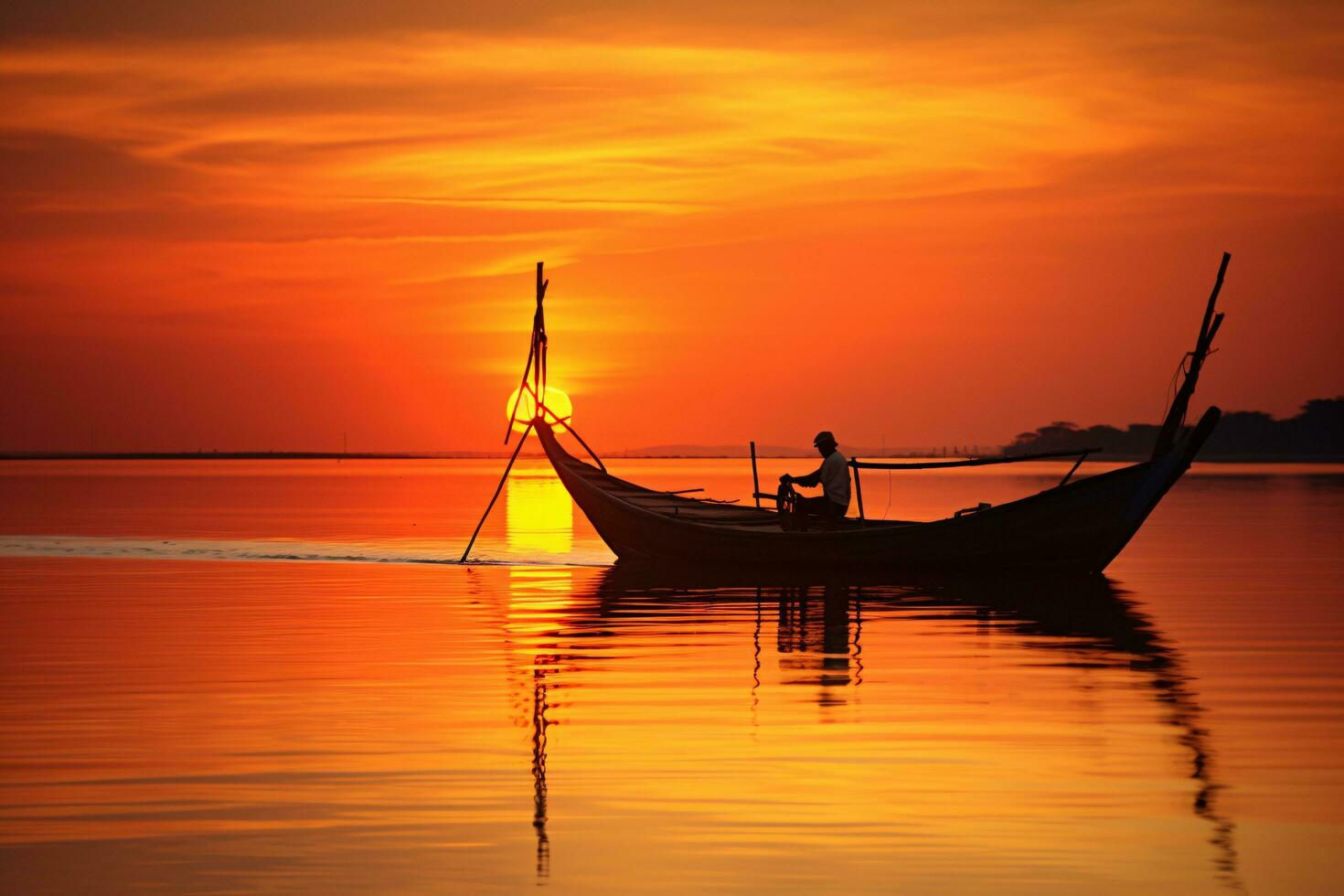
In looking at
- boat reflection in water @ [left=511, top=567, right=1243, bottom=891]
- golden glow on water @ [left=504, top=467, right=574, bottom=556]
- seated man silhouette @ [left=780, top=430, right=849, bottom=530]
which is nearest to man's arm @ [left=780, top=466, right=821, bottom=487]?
seated man silhouette @ [left=780, top=430, right=849, bottom=530]

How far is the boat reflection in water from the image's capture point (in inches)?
462

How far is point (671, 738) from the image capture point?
11.7 metres

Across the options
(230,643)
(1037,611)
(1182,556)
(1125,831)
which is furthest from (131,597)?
(1182,556)

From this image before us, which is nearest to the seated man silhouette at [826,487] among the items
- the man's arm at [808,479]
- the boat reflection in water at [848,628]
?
the man's arm at [808,479]

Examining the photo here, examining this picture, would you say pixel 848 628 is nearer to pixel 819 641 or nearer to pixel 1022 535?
pixel 819 641

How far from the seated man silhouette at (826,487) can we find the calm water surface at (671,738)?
1.54 metres

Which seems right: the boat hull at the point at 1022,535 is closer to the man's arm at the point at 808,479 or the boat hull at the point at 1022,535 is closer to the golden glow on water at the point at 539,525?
the man's arm at the point at 808,479

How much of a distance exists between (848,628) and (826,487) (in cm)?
644

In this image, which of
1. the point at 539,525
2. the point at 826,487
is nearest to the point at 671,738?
the point at 826,487

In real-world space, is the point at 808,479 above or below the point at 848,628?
above

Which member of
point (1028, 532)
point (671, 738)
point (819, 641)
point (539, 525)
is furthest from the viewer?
point (539, 525)

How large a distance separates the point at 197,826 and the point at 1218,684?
914cm

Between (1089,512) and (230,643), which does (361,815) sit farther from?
(1089,512)

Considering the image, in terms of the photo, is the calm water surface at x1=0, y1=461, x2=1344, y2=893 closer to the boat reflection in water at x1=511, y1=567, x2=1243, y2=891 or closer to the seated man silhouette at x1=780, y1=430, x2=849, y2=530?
the boat reflection in water at x1=511, y1=567, x2=1243, y2=891
